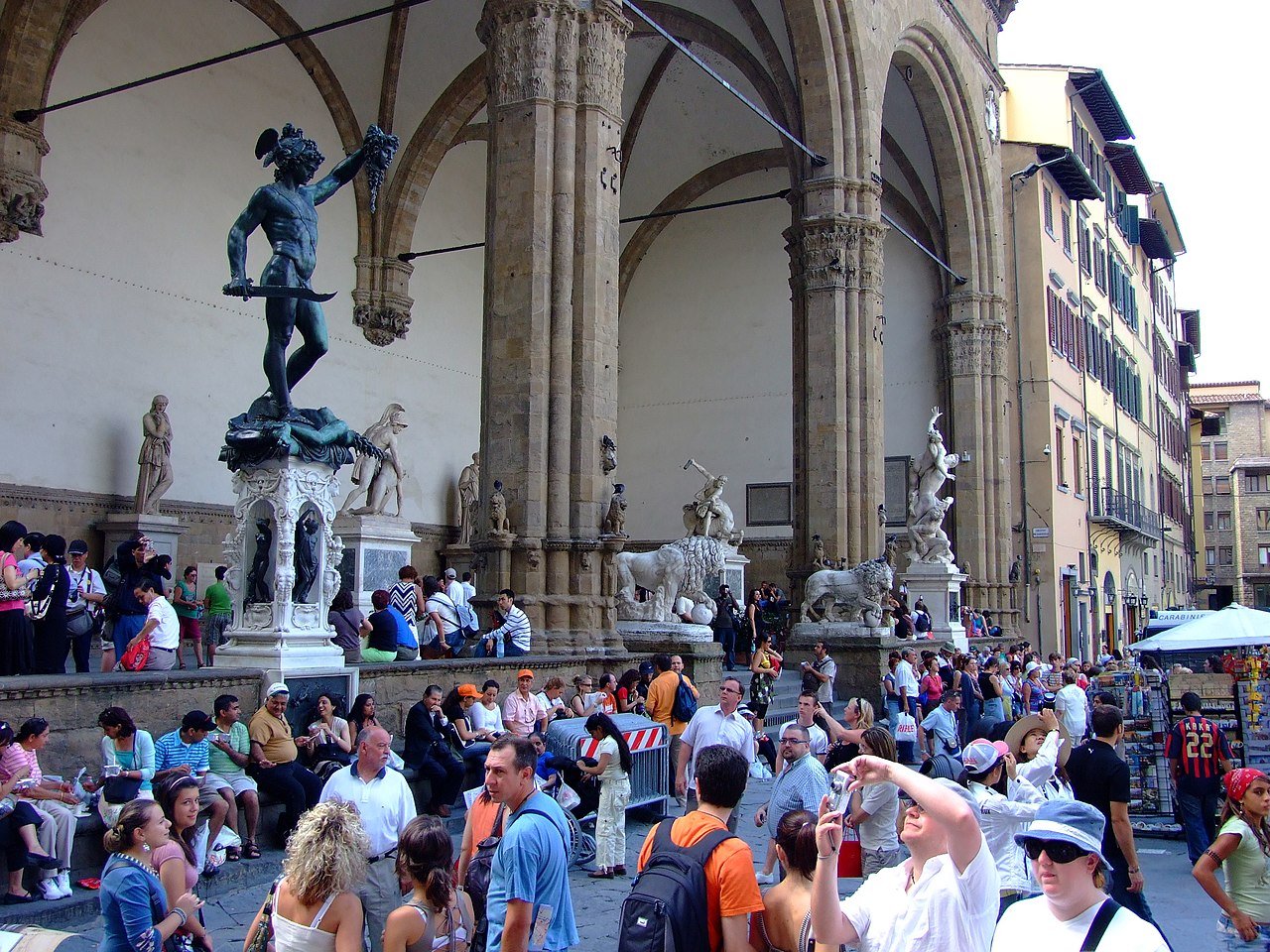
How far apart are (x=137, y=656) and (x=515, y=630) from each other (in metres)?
3.77

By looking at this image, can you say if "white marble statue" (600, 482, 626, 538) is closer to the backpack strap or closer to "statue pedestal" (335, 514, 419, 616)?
"statue pedestal" (335, 514, 419, 616)

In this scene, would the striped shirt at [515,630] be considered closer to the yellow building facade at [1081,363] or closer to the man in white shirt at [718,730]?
the man in white shirt at [718,730]

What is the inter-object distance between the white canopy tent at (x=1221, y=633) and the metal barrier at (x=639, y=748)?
21.8 feet

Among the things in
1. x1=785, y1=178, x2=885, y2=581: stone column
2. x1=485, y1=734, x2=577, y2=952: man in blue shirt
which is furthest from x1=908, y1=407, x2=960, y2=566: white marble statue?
x1=485, y1=734, x2=577, y2=952: man in blue shirt

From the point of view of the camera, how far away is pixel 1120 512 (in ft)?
112

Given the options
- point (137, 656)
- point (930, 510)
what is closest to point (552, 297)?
point (137, 656)

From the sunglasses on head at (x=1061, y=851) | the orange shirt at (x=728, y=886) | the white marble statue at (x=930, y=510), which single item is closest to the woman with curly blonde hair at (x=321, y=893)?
the orange shirt at (x=728, y=886)

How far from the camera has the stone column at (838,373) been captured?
60.5 feet

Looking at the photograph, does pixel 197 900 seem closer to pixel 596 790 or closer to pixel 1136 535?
pixel 596 790

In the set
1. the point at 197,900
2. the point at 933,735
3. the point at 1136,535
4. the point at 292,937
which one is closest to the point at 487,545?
the point at 933,735

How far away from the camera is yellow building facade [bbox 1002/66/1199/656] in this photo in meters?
27.9

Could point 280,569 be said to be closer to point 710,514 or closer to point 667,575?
point 667,575

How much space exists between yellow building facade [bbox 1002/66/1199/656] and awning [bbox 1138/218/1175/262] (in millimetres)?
71

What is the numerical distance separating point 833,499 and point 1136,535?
22.2 meters
